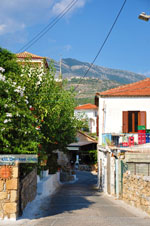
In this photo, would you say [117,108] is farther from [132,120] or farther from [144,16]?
[144,16]

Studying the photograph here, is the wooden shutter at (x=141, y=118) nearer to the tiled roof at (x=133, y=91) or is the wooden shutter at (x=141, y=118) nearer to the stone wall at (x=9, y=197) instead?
the tiled roof at (x=133, y=91)

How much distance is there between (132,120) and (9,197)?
1673 cm

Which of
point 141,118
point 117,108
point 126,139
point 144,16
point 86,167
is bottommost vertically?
point 86,167

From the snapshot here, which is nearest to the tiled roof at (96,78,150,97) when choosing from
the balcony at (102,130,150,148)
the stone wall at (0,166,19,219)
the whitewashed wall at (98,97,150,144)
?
the whitewashed wall at (98,97,150,144)

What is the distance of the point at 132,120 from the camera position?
24.7 metres

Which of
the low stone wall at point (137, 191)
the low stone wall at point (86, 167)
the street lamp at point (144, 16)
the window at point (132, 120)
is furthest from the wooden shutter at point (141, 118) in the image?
the low stone wall at point (86, 167)

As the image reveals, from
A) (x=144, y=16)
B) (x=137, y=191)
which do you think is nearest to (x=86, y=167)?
(x=137, y=191)

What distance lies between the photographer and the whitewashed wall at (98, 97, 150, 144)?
24719 millimetres

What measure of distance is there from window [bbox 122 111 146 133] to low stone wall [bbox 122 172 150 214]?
27.1 ft

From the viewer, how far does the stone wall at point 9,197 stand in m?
9.74

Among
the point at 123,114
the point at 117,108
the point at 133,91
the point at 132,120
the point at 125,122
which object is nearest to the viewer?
the point at 125,122

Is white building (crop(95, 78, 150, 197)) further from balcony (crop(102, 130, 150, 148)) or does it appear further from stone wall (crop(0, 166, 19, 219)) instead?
stone wall (crop(0, 166, 19, 219))

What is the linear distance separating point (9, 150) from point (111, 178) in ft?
38.2

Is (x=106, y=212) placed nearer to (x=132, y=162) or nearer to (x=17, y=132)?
(x=17, y=132)
